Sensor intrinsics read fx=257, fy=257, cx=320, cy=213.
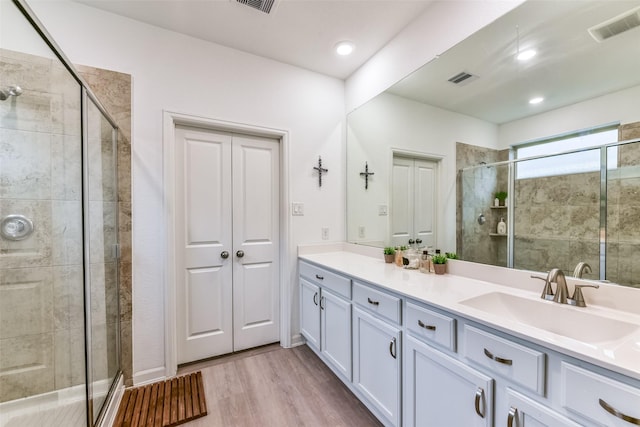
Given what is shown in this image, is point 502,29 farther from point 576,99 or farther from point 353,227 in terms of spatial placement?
point 353,227

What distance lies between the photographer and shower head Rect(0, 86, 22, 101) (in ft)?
3.97

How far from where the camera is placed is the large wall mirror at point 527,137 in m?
1.09

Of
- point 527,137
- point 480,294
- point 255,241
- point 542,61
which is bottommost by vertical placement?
point 480,294

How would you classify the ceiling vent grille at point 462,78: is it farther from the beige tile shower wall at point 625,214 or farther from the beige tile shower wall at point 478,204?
the beige tile shower wall at point 625,214

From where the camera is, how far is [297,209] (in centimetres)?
249

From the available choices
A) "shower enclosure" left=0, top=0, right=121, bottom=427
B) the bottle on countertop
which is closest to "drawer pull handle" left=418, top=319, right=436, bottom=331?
the bottle on countertop

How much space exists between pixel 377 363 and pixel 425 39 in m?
2.19

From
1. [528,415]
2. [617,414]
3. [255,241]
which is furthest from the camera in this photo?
[255,241]

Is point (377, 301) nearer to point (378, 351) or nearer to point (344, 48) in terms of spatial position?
point (378, 351)

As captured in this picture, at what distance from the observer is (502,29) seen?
1.42m

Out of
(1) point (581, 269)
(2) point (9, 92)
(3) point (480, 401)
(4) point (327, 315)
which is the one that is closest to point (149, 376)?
(4) point (327, 315)

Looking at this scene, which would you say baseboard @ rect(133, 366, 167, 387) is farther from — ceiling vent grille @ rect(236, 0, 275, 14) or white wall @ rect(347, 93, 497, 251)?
ceiling vent grille @ rect(236, 0, 275, 14)

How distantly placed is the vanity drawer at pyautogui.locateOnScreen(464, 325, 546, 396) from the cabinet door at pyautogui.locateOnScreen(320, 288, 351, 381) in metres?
0.84

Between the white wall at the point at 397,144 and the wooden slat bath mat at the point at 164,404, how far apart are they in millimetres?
1820
